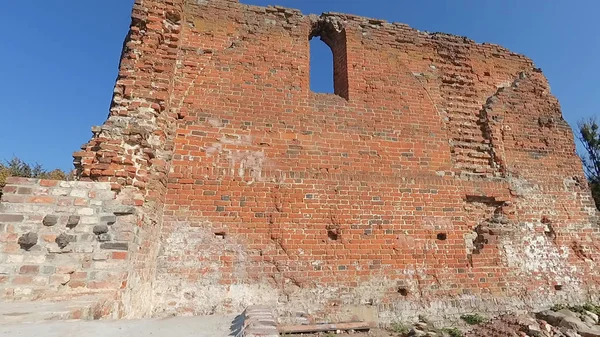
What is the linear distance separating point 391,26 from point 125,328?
22.1ft

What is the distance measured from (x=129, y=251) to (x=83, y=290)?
0.52 meters

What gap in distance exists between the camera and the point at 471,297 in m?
5.22

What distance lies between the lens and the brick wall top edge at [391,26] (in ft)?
20.8

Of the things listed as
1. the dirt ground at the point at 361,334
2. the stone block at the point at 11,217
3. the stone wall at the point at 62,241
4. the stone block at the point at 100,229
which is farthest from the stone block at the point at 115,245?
the dirt ground at the point at 361,334

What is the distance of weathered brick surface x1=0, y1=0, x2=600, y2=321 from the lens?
14.7 ft

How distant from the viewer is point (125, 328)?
212 cm

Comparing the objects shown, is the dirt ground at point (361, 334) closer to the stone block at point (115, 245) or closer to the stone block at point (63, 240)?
the stone block at point (115, 245)

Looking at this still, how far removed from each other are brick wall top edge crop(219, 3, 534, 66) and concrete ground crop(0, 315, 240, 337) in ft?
18.2

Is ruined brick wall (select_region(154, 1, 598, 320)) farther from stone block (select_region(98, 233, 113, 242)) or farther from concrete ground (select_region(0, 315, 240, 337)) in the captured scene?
concrete ground (select_region(0, 315, 240, 337))

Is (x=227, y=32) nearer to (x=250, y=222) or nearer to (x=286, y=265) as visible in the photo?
(x=250, y=222)

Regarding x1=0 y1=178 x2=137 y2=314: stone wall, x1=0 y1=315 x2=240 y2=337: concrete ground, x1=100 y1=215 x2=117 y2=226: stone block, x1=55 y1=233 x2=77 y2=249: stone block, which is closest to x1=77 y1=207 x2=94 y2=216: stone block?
x1=0 y1=178 x2=137 y2=314: stone wall

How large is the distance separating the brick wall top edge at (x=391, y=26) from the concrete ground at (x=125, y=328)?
5544mm

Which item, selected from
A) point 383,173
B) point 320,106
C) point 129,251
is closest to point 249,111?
point 320,106

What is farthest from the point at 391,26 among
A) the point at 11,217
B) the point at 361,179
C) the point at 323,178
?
the point at 11,217
